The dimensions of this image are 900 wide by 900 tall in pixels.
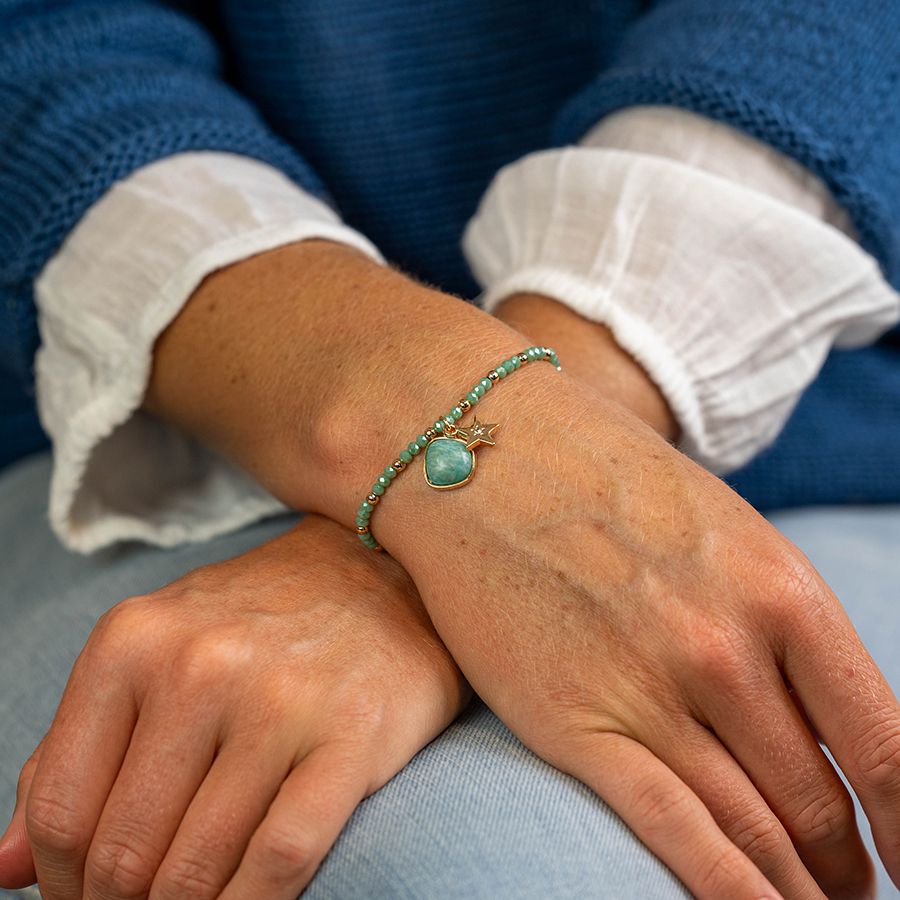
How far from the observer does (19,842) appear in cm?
57

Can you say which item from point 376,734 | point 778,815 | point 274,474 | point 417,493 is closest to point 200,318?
point 274,474

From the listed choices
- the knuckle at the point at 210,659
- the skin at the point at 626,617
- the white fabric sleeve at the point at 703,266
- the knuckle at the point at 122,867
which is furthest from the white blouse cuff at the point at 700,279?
the knuckle at the point at 122,867

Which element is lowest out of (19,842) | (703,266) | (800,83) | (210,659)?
(19,842)

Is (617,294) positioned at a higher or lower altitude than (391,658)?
higher

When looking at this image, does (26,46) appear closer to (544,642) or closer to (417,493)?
(417,493)

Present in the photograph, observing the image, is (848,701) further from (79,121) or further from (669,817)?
(79,121)

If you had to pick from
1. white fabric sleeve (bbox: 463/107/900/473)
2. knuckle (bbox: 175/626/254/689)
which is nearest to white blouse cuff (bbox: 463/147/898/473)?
white fabric sleeve (bbox: 463/107/900/473)

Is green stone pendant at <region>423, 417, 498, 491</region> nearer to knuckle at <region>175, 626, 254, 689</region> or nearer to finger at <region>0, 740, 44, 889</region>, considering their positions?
knuckle at <region>175, 626, 254, 689</region>

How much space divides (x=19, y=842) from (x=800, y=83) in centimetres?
75

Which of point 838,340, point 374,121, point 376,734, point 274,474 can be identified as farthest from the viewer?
point 374,121

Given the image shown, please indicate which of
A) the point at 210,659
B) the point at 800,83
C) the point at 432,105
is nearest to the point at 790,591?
the point at 210,659

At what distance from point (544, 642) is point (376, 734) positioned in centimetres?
10

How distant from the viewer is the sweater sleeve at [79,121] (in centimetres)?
78

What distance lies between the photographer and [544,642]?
549 millimetres
